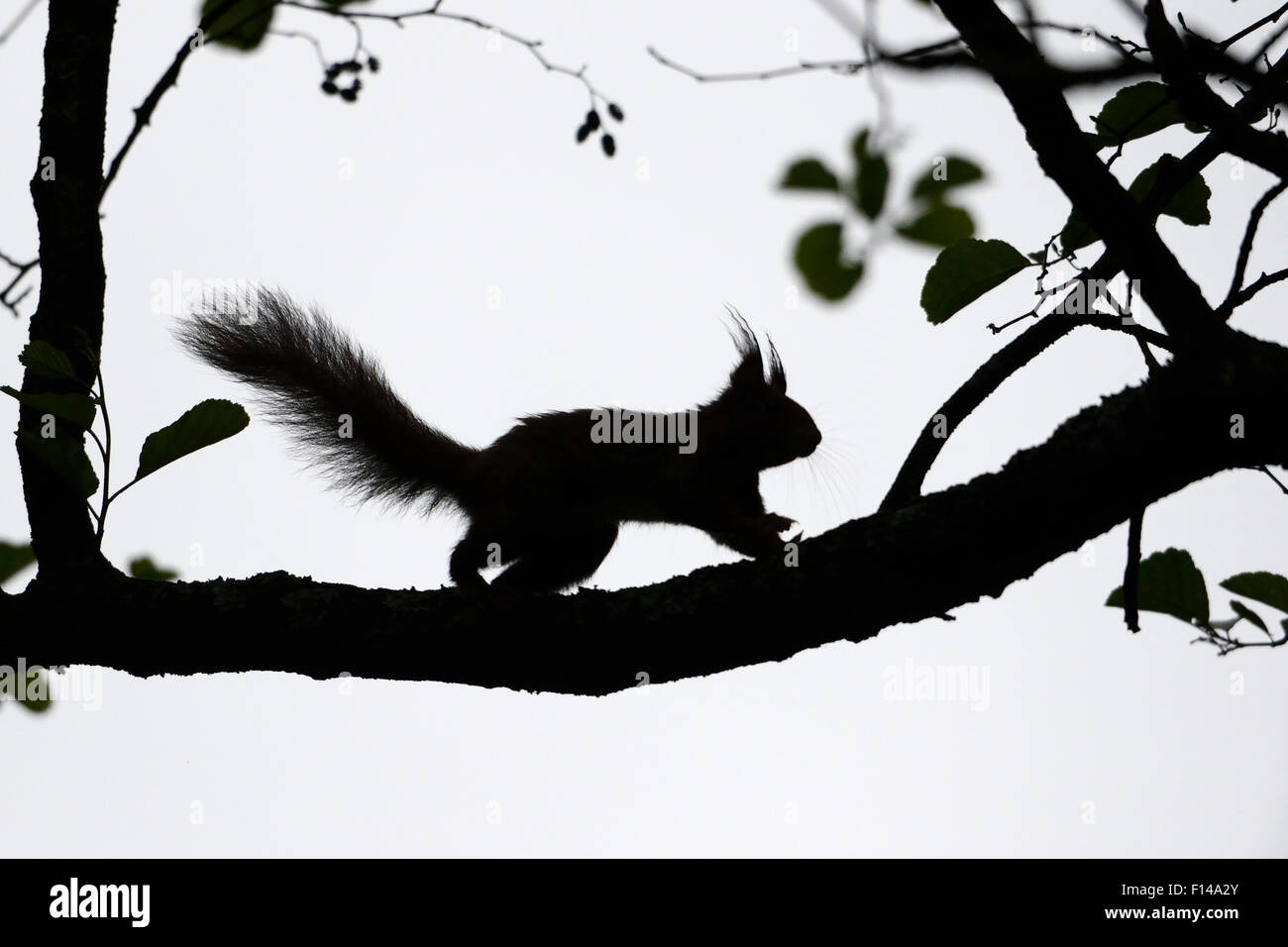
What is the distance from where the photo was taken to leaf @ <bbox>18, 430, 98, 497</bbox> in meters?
2.61

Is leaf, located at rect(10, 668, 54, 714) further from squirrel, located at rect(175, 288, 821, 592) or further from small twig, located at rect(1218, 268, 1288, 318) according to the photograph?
small twig, located at rect(1218, 268, 1288, 318)

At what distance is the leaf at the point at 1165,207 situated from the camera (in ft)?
7.89

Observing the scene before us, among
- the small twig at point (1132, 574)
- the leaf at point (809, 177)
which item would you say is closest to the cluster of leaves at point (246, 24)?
the leaf at point (809, 177)

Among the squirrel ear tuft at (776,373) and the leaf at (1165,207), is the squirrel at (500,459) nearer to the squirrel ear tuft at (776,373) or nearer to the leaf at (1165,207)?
the squirrel ear tuft at (776,373)

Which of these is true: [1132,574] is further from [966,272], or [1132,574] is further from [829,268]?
[829,268]

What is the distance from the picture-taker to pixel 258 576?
2.95 m

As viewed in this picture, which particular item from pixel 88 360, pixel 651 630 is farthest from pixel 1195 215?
pixel 88 360

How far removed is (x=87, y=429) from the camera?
2.57m

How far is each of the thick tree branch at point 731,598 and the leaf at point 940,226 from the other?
0.64 metres

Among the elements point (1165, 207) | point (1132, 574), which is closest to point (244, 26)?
point (1165, 207)

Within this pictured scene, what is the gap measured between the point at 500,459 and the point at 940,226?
5.68 feet

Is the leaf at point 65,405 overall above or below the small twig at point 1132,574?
above
